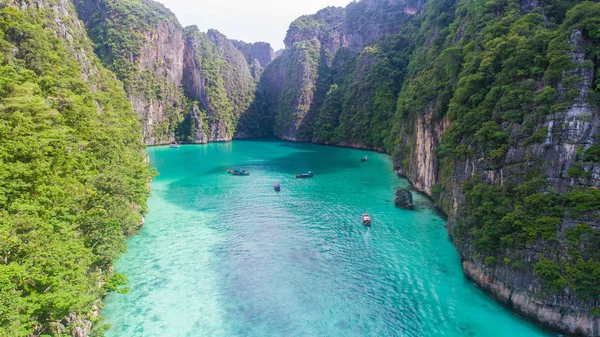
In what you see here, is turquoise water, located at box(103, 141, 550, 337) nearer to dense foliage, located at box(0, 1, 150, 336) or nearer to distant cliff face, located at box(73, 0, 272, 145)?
dense foliage, located at box(0, 1, 150, 336)

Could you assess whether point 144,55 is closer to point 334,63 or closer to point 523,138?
point 334,63

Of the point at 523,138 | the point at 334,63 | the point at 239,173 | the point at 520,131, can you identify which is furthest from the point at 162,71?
the point at 523,138

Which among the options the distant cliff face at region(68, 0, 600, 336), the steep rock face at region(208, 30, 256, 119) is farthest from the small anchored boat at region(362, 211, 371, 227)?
the steep rock face at region(208, 30, 256, 119)

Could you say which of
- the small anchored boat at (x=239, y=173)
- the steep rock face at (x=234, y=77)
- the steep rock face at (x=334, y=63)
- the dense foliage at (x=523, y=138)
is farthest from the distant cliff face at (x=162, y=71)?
the dense foliage at (x=523, y=138)

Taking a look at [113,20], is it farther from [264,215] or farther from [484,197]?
[484,197]

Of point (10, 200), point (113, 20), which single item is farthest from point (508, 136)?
point (113, 20)

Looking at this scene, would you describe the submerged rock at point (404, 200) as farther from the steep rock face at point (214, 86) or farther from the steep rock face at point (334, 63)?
the steep rock face at point (214, 86)

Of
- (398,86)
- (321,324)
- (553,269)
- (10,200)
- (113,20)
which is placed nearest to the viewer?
(10,200)
